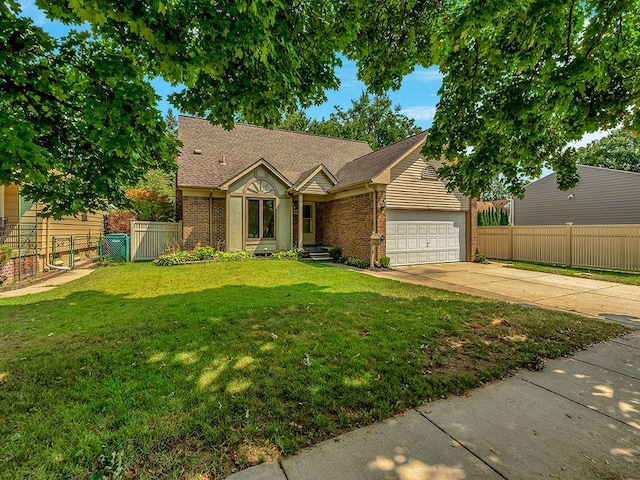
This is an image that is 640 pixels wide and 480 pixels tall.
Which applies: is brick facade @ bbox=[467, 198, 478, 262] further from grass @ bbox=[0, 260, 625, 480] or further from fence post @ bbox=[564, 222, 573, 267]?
grass @ bbox=[0, 260, 625, 480]

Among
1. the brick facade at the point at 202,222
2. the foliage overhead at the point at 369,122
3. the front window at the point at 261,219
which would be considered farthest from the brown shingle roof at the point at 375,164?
the foliage overhead at the point at 369,122

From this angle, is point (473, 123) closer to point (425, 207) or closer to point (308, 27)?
point (308, 27)

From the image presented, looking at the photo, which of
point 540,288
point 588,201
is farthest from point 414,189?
point 588,201

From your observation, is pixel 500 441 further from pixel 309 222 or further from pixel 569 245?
pixel 569 245

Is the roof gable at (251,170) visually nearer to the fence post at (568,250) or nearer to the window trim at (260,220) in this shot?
the window trim at (260,220)

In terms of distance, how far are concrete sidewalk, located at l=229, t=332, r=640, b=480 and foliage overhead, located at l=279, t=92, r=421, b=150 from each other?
32856mm

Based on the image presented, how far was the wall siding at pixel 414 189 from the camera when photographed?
42.9 ft

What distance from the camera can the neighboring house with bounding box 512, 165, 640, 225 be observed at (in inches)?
687

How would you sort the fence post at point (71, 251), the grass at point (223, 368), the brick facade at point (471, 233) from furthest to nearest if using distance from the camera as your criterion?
the brick facade at point (471, 233) < the fence post at point (71, 251) < the grass at point (223, 368)

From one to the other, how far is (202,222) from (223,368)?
11799 mm

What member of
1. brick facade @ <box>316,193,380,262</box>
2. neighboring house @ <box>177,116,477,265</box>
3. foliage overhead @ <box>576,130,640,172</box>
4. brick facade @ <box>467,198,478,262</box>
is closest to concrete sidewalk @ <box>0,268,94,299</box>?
neighboring house @ <box>177,116,477,265</box>

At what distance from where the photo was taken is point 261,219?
14609 mm

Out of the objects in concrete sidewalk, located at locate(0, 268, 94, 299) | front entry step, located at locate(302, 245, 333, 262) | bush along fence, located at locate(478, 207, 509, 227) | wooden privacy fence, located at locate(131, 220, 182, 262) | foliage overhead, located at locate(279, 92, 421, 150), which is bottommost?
concrete sidewalk, located at locate(0, 268, 94, 299)

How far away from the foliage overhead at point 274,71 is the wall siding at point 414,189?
6662mm
